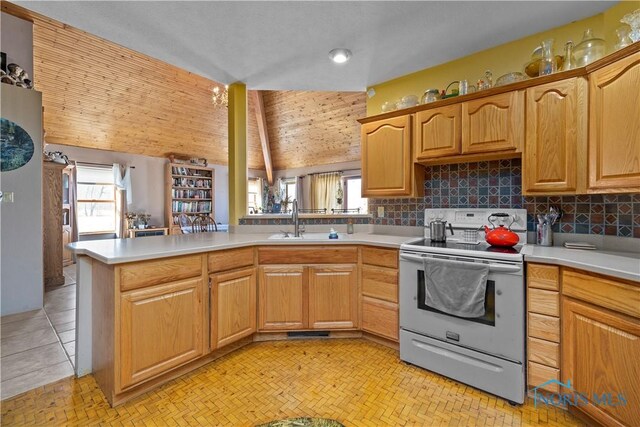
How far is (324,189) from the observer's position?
7906 mm

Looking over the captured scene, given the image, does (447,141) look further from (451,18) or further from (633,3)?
(633,3)

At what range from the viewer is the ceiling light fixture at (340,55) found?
2415 mm

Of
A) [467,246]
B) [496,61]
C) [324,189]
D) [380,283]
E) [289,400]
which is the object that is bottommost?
[289,400]

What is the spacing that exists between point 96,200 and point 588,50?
25.4 feet

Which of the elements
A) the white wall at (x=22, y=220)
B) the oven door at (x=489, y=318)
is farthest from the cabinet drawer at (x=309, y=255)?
the white wall at (x=22, y=220)

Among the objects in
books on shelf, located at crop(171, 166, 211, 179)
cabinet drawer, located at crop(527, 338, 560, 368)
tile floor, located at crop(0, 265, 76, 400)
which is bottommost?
tile floor, located at crop(0, 265, 76, 400)

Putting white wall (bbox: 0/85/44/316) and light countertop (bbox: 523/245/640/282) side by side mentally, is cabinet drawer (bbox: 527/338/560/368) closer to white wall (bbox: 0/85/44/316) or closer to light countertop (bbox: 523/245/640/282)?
light countertop (bbox: 523/245/640/282)

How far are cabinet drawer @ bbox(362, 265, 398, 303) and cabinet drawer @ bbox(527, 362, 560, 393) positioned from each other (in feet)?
2.89

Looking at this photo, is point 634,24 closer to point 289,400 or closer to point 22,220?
point 289,400

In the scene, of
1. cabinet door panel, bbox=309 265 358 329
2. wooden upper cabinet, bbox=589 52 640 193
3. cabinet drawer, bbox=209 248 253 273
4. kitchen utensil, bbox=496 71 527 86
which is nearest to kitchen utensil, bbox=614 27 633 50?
wooden upper cabinet, bbox=589 52 640 193

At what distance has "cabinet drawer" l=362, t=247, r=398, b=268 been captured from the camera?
226 cm

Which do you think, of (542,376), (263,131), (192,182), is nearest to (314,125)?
(263,131)

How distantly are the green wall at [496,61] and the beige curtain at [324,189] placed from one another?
4.59 meters

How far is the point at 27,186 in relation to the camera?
3.09 metres
